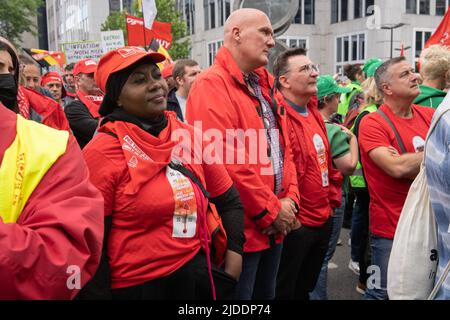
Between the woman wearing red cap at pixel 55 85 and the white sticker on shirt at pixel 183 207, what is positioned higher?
the woman wearing red cap at pixel 55 85

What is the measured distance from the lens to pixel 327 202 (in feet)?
11.1

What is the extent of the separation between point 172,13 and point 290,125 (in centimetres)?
2803

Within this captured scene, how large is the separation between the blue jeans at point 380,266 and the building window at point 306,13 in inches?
1293

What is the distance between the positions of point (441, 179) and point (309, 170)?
1.69 metres

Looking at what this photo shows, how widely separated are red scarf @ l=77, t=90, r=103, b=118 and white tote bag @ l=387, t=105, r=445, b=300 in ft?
9.85

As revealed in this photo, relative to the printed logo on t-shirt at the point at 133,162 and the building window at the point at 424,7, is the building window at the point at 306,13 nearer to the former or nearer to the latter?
the building window at the point at 424,7

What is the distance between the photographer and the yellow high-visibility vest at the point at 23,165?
1.22 metres

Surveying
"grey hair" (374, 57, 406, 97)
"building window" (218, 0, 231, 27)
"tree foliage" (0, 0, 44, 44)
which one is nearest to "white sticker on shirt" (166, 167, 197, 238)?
"grey hair" (374, 57, 406, 97)

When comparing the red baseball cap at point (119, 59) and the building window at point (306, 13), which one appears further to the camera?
the building window at point (306, 13)

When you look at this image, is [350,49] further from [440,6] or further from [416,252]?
[416,252]

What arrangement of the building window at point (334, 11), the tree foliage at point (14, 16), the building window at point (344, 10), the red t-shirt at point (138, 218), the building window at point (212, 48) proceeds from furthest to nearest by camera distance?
the building window at point (212, 48) < the building window at point (334, 11) < the building window at point (344, 10) < the tree foliage at point (14, 16) < the red t-shirt at point (138, 218)

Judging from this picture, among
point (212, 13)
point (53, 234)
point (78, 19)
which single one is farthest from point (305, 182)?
point (78, 19)

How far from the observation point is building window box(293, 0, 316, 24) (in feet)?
112

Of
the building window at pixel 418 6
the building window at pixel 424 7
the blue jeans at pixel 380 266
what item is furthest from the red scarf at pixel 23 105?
the building window at pixel 424 7
